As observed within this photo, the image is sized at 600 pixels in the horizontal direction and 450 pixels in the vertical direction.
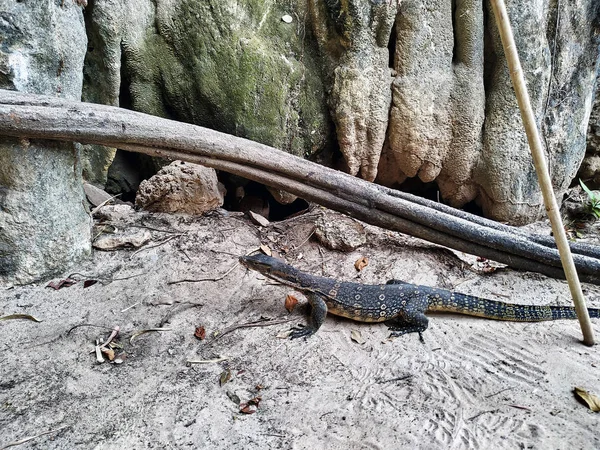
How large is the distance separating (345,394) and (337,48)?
374 centimetres

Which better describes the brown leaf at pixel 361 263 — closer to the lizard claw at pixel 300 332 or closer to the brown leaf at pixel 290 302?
the brown leaf at pixel 290 302

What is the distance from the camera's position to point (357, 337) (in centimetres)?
342

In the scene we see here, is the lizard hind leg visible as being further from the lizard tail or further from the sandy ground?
the lizard tail

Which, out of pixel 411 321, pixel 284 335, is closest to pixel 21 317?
pixel 284 335

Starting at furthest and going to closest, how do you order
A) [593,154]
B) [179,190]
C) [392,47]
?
[593,154] → [392,47] → [179,190]

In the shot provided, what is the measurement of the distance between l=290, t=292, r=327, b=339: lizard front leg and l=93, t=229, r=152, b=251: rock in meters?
1.89

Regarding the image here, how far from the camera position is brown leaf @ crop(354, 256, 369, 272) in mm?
4345

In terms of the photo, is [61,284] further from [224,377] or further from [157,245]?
[224,377]

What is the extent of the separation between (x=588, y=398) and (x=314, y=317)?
2.02 meters

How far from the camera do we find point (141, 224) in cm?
436

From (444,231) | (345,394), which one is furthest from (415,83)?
(345,394)

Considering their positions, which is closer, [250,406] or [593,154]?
[250,406]

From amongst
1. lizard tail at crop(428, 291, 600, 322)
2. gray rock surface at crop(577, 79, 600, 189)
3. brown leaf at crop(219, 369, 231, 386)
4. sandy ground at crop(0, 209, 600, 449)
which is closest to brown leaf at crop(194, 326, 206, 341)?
sandy ground at crop(0, 209, 600, 449)

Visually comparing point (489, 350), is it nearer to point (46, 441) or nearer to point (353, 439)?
point (353, 439)
